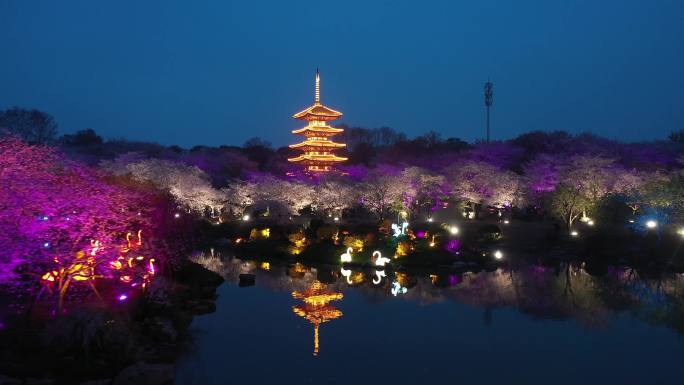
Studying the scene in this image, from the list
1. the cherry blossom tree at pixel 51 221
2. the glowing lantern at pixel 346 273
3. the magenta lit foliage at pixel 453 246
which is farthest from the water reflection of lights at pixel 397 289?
the cherry blossom tree at pixel 51 221

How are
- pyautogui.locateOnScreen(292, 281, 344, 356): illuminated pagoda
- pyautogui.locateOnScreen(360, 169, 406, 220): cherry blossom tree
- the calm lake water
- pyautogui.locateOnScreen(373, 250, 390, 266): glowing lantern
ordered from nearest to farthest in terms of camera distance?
the calm lake water → pyautogui.locateOnScreen(292, 281, 344, 356): illuminated pagoda → pyautogui.locateOnScreen(373, 250, 390, 266): glowing lantern → pyautogui.locateOnScreen(360, 169, 406, 220): cherry blossom tree

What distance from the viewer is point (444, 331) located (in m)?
18.8

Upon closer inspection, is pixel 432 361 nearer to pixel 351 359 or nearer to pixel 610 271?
pixel 351 359

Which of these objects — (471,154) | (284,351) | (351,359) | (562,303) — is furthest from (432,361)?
(471,154)

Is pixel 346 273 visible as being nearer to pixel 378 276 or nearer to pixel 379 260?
pixel 378 276

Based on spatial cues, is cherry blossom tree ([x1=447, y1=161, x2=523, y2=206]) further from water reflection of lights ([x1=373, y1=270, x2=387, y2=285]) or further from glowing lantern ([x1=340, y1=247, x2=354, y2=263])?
water reflection of lights ([x1=373, y1=270, x2=387, y2=285])

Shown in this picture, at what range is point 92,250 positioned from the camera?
14.8 metres

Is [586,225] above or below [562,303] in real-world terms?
above

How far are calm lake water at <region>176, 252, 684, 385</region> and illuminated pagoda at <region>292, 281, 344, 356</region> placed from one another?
0.16ft

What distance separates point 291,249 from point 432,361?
2110 cm

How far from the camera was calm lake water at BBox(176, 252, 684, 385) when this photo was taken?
14734 millimetres

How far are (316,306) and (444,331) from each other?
596cm

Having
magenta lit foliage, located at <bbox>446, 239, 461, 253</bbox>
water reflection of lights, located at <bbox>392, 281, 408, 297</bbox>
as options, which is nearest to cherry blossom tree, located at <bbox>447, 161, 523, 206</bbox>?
magenta lit foliage, located at <bbox>446, 239, 461, 253</bbox>

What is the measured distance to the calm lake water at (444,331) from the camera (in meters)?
14.7
